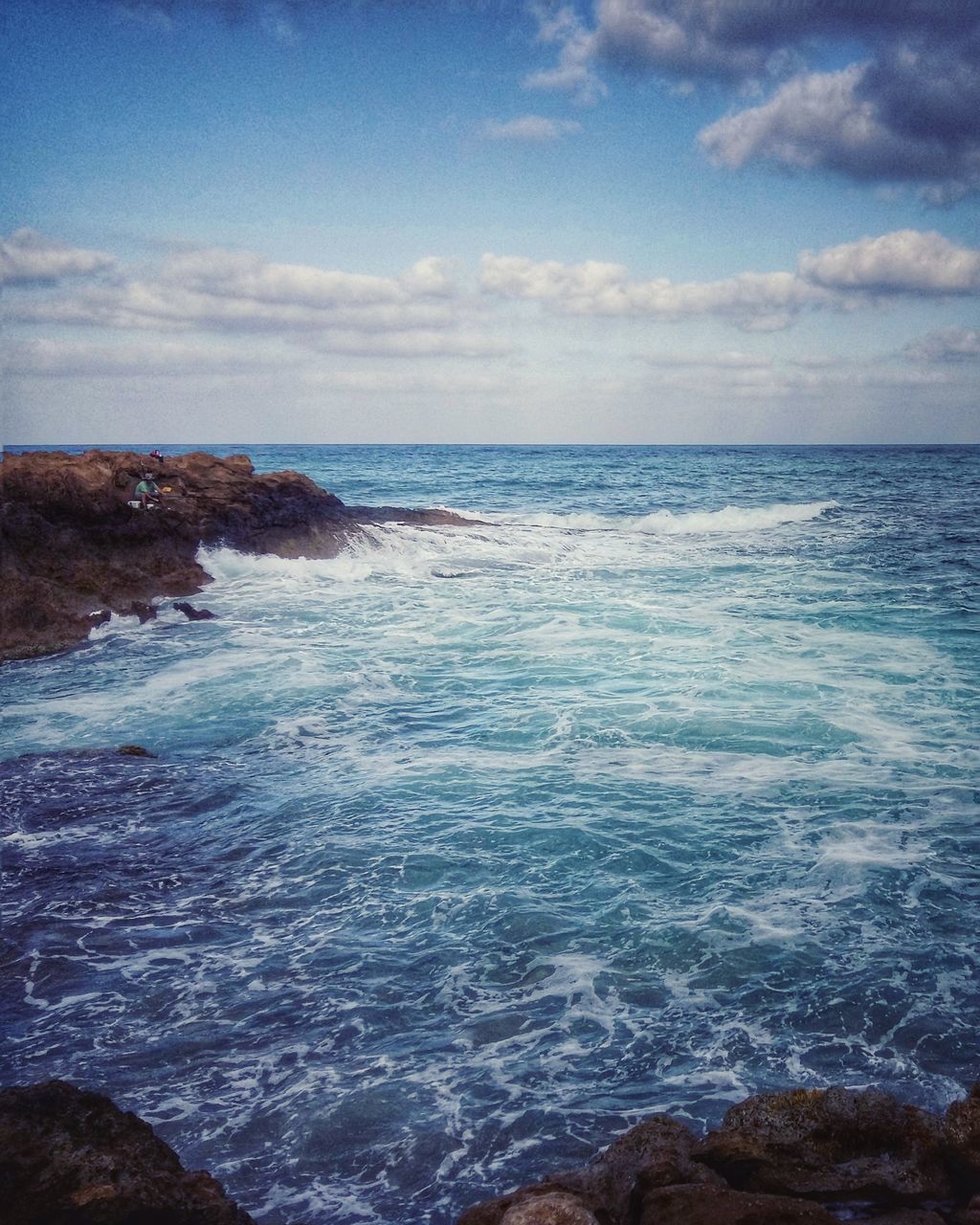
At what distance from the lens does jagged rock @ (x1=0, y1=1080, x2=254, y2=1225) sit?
2.91 m

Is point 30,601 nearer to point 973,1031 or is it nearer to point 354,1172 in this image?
point 354,1172

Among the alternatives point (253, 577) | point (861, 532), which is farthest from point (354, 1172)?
point (861, 532)

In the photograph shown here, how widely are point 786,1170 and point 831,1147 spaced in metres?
0.25

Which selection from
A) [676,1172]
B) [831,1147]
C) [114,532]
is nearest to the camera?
[676,1172]

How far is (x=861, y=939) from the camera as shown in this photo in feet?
18.7

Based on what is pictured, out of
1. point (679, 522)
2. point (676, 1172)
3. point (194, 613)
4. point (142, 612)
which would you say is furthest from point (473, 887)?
point (679, 522)

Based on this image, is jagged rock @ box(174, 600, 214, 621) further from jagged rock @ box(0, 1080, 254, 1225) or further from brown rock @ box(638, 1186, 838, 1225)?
brown rock @ box(638, 1186, 838, 1225)

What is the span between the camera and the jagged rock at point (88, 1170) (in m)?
2.91

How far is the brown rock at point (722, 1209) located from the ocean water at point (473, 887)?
102 centimetres

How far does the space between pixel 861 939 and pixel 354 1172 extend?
3.72 m

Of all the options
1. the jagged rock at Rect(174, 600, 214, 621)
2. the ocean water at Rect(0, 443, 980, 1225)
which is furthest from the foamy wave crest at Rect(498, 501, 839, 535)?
the ocean water at Rect(0, 443, 980, 1225)

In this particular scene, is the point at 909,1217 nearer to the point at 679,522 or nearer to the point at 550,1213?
the point at 550,1213

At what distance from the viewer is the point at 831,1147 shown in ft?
11.2

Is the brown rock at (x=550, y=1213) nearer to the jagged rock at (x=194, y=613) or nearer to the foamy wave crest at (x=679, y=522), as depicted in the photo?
the jagged rock at (x=194, y=613)
